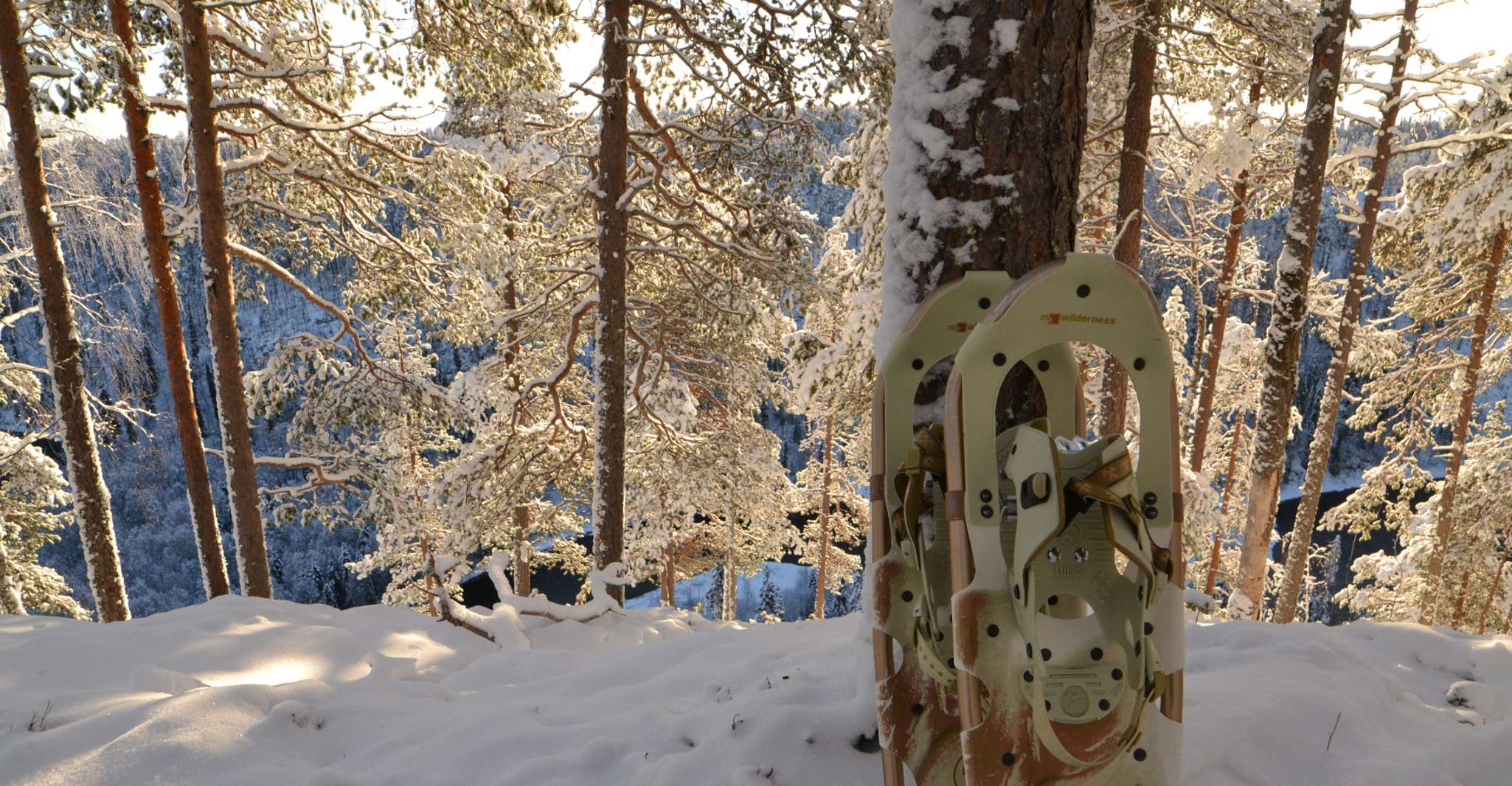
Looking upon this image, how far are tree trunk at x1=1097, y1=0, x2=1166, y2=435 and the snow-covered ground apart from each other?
11.9 feet

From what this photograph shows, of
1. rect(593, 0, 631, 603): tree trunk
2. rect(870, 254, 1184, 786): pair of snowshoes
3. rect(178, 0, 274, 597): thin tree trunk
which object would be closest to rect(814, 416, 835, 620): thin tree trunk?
rect(593, 0, 631, 603): tree trunk

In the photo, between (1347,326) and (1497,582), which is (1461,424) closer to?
(1497,582)

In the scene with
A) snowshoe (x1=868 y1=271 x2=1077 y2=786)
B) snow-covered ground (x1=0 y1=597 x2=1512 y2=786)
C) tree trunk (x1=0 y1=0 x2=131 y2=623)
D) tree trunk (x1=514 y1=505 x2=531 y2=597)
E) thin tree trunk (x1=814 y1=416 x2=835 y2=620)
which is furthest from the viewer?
thin tree trunk (x1=814 y1=416 x2=835 y2=620)

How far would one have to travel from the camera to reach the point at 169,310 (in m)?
6.45

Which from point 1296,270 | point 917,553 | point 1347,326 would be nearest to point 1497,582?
point 1347,326

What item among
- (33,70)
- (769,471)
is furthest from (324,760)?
(769,471)

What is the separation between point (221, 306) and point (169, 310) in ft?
3.60

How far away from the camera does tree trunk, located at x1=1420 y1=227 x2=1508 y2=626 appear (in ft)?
28.6

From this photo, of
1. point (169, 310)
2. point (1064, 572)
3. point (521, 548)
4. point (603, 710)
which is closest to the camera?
point (1064, 572)

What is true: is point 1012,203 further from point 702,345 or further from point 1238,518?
point 1238,518

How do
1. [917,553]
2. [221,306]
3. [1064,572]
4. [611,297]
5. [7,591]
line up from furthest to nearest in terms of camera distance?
[7,591] < [611,297] < [221,306] < [917,553] < [1064,572]

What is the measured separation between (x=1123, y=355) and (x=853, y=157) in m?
4.71

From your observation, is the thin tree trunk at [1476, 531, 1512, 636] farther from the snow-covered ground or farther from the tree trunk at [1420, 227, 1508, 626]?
the snow-covered ground

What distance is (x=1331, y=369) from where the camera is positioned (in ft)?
27.7
